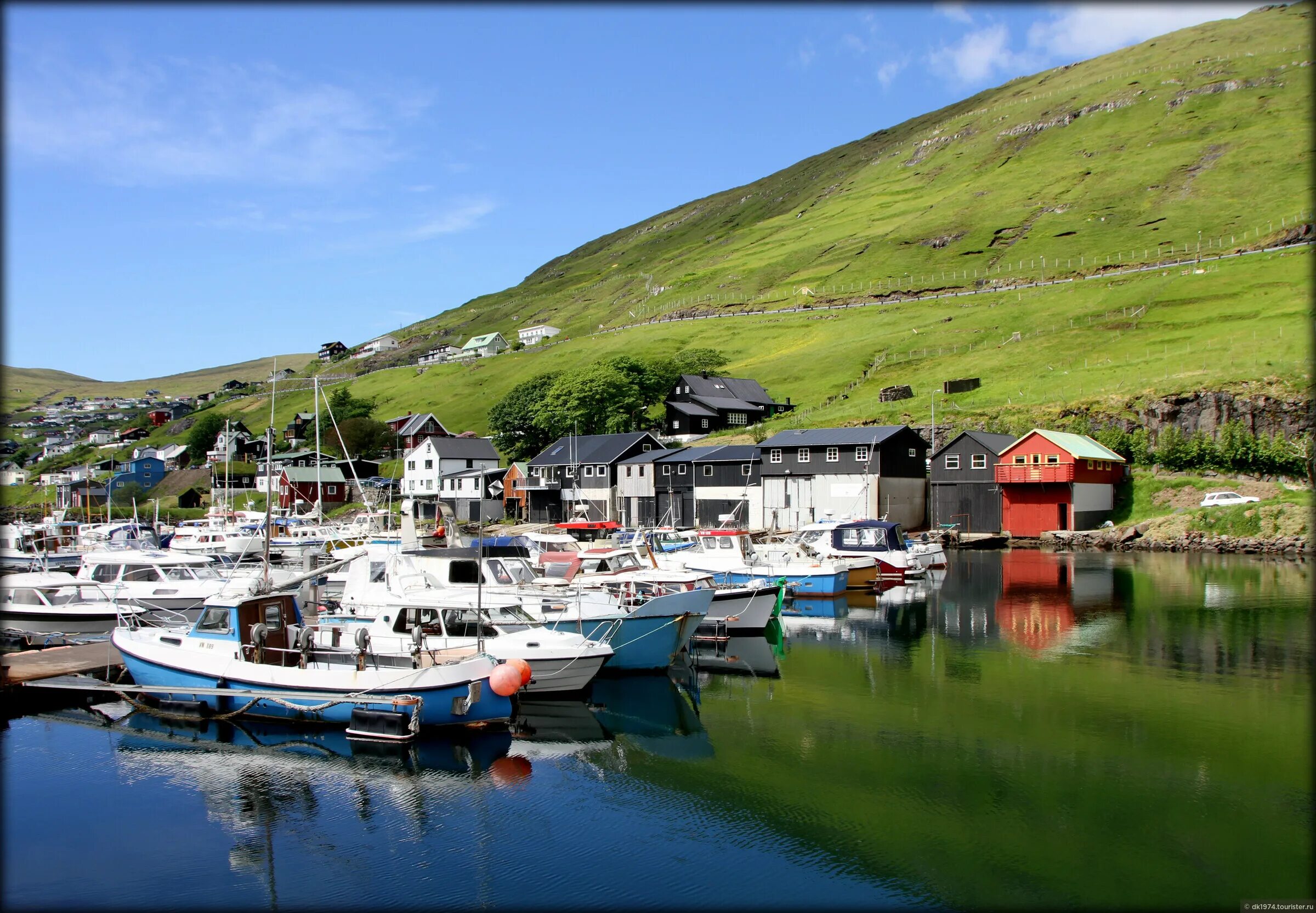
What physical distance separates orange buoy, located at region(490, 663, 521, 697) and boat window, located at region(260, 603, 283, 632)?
7.82m

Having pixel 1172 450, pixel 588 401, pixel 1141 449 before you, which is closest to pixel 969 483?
pixel 1141 449

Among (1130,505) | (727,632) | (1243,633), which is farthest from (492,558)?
(1130,505)

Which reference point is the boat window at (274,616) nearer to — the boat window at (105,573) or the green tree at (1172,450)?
the boat window at (105,573)

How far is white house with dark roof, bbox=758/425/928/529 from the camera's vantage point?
81.5m

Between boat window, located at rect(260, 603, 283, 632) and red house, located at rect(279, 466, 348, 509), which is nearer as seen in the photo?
boat window, located at rect(260, 603, 283, 632)

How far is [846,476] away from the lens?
8256 centimetres

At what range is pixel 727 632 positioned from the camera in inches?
1508

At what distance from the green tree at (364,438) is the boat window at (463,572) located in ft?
415

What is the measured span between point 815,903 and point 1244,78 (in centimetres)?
24073

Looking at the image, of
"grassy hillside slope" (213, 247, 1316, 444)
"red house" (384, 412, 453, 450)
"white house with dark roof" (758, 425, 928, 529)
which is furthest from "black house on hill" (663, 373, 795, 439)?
"red house" (384, 412, 453, 450)

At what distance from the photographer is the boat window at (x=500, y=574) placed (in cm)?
3173

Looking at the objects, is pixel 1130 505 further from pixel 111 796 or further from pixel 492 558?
pixel 111 796

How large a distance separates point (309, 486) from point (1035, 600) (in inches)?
4193

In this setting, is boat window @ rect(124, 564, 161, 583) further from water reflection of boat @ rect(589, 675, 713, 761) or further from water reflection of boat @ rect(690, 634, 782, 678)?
water reflection of boat @ rect(690, 634, 782, 678)
